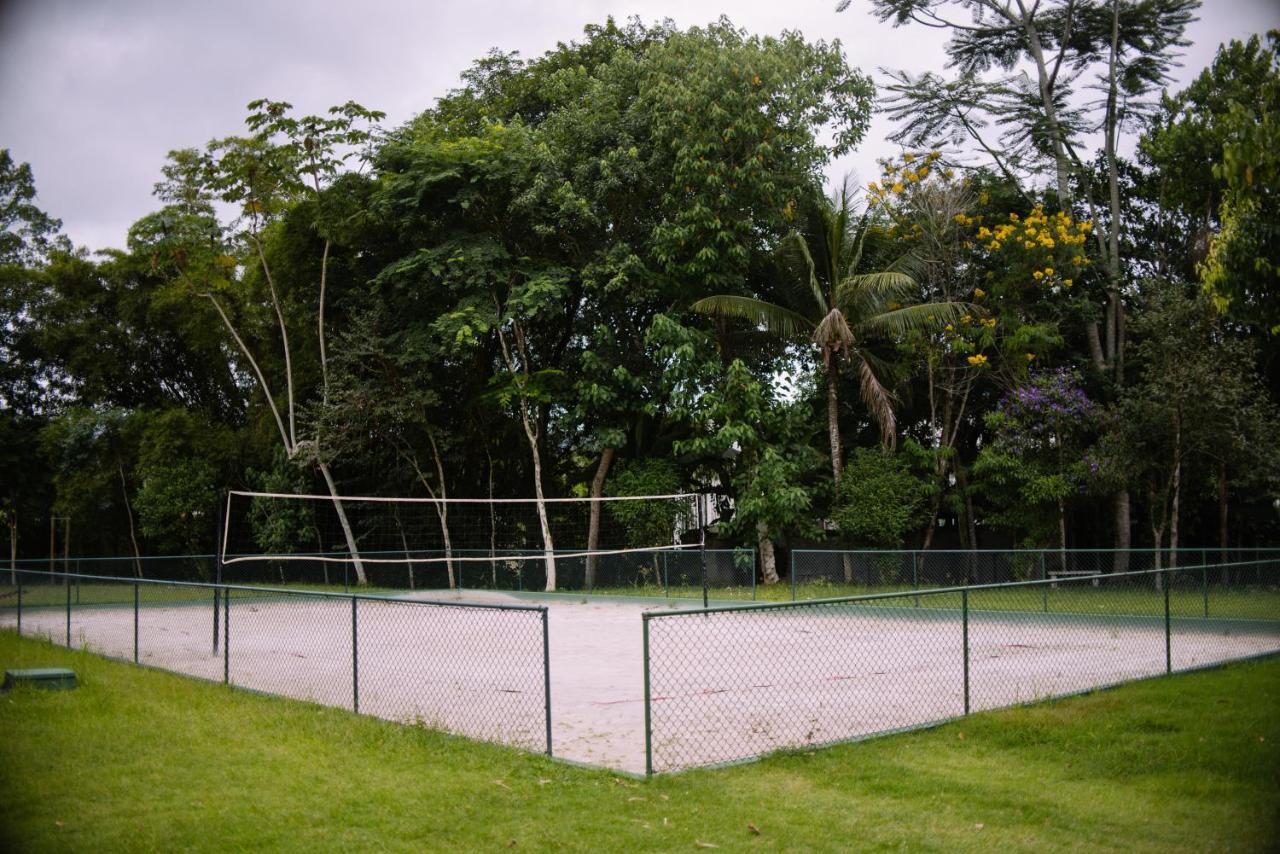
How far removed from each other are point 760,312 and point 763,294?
324 cm

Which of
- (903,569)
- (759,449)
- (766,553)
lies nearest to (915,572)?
(903,569)

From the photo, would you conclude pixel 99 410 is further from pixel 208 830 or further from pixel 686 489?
pixel 208 830

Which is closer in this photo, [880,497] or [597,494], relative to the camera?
[880,497]

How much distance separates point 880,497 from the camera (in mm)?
22953

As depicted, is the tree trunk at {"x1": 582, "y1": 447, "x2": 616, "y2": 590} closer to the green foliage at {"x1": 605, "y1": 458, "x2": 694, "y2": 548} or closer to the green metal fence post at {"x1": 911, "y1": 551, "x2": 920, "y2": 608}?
the green foliage at {"x1": 605, "y1": 458, "x2": 694, "y2": 548}

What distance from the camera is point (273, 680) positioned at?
11.3 meters

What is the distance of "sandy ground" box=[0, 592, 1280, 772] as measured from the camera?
28.7 ft

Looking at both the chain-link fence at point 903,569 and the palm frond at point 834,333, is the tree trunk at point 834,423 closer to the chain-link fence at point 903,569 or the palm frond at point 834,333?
the palm frond at point 834,333

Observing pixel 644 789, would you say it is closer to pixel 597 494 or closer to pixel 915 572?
pixel 915 572

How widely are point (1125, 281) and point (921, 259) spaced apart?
5090 millimetres

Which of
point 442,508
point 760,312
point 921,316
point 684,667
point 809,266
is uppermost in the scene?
point 809,266

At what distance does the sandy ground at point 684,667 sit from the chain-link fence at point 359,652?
4cm

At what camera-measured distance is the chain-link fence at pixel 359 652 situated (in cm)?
934

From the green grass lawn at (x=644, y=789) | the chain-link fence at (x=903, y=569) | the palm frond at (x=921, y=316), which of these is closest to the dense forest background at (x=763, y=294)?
the palm frond at (x=921, y=316)
